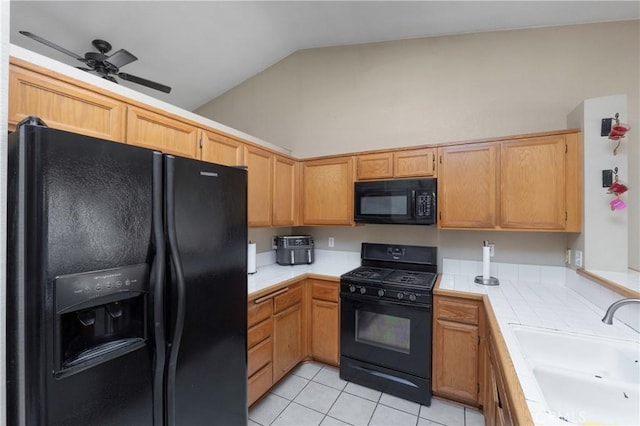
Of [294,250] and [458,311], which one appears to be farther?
[294,250]

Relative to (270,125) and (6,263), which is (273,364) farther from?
(270,125)

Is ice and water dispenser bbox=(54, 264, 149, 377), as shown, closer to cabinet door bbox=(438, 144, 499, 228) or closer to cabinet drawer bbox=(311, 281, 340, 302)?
cabinet drawer bbox=(311, 281, 340, 302)

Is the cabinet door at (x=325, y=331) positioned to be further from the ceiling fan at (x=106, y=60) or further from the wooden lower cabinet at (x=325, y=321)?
the ceiling fan at (x=106, y=60)

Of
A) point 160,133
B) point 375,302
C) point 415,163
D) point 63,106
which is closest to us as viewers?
point 63,106

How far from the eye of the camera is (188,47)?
272 cm

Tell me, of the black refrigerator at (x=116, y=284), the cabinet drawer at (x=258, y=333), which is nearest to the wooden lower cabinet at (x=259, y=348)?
the cabinet drawer at (x=258, y=333)

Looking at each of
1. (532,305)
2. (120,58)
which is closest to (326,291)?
(532,305)

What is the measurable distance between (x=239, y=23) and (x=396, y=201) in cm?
222

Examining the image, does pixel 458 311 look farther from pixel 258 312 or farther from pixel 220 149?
pixel 220 149

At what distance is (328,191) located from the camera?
2.88 m

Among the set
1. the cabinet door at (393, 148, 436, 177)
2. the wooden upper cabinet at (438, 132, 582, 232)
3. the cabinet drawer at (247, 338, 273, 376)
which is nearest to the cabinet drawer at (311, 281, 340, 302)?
the cabinet drawer at (247, 338, 273, 376)

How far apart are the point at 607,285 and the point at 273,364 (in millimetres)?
2279

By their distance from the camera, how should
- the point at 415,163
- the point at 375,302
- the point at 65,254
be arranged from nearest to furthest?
the point at 65,254, the point at 375,302, the point at 415,163

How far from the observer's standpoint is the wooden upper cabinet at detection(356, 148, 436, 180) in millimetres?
2436
